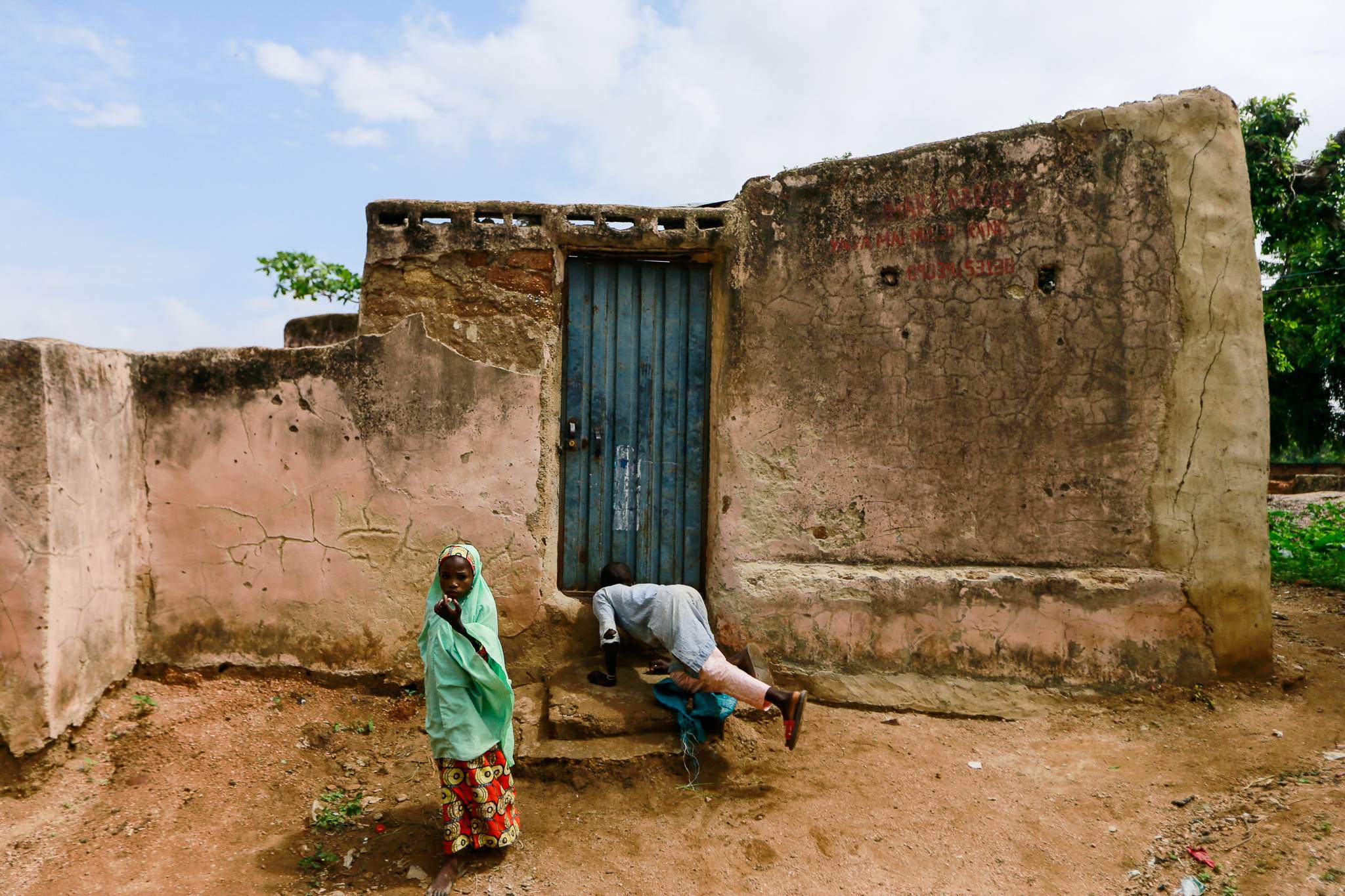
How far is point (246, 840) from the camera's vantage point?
129 inches

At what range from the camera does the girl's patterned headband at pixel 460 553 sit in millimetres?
3068

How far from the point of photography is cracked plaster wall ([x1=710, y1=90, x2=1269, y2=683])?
4.21m

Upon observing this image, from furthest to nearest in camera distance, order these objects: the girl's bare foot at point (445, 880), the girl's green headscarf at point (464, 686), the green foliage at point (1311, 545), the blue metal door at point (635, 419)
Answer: the green foliage at point (1311, 545)
the blue metal door at point (635, 419)
the girl's green headscarf at point (464, 686)
the girl's bare foot at point (445, 880)

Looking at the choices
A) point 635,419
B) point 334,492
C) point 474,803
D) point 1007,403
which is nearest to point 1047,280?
point 1007,403

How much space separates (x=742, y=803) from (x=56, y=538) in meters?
3.09

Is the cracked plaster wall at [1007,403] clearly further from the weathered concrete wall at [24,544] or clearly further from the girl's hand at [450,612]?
the weathered concrete wall at [24,544]

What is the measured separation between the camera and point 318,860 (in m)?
3.15

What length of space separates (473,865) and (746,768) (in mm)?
1254

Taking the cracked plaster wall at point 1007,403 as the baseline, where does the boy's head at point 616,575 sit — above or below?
below

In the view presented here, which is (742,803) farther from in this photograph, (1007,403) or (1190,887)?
(1007,403)

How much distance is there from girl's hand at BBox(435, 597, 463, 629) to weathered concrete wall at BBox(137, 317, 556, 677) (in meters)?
1.23

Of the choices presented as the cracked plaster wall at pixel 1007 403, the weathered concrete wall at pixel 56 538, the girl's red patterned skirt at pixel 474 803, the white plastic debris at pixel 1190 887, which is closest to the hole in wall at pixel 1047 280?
the cracked plaster wall at pixel 1007 403

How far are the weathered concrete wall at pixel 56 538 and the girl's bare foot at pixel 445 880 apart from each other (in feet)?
6.09

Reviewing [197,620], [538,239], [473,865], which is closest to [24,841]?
[197,620]
